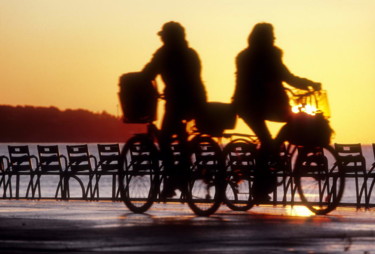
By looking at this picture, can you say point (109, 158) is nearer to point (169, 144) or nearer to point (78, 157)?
point (78, 157)

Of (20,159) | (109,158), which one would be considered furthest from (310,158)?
(20,159)

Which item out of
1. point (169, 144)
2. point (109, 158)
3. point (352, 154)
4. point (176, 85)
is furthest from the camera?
point (109, 158)

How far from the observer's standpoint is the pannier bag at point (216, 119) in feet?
45.5

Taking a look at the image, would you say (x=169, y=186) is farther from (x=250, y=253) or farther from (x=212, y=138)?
(x=250, y=253)

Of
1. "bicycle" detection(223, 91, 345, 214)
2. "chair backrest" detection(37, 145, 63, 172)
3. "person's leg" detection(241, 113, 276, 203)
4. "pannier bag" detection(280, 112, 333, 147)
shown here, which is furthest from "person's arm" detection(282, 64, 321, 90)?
"chair backrest" detection(37, 145, 63, 172)

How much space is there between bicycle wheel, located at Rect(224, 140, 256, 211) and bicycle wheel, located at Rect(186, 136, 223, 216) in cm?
21

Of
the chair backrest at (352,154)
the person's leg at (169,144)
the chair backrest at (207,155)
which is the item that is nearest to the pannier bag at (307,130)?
the chair backrest at (207,155)

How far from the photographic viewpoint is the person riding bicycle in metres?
13.9

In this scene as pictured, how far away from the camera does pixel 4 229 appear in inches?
442

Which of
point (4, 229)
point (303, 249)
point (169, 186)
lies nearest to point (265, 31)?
point (169, 186)

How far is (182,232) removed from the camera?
1099cm

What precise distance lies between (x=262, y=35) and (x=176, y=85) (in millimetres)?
1140

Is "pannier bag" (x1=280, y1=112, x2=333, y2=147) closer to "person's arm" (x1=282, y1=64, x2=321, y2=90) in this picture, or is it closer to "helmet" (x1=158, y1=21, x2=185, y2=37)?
"person's arm" (x1=282, y1=64, x2=321, y2=90)

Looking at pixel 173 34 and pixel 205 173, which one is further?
pixel 205 173
